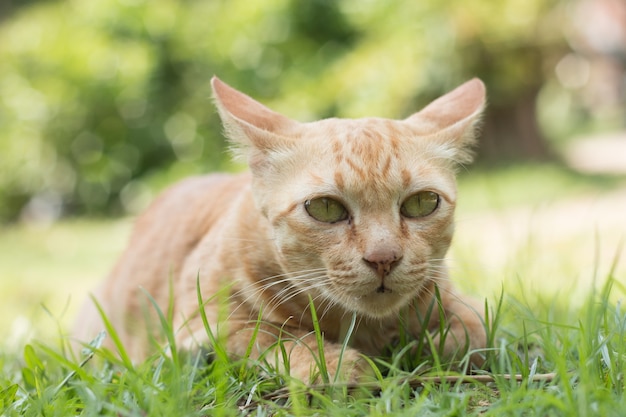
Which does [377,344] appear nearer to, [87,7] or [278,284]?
[278,284]

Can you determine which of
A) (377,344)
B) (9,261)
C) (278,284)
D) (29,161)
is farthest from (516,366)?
(29,161)

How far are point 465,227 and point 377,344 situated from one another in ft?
14.1

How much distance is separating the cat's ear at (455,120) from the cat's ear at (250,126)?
0.45 meters

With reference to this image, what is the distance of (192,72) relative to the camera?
9797 millimetres

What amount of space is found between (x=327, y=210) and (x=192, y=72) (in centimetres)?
794

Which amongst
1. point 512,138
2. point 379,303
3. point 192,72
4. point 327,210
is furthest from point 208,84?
point 379,303

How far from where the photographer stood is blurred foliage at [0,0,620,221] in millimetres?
8625

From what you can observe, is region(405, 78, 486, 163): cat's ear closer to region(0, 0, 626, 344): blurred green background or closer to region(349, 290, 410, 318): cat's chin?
region(349, 290, 410, 318): cat's chin

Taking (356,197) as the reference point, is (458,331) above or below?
below

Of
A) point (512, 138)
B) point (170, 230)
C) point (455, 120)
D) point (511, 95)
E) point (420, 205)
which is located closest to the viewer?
point (420, 205)

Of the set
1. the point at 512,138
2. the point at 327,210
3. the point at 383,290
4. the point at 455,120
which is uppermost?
the point at 455,120

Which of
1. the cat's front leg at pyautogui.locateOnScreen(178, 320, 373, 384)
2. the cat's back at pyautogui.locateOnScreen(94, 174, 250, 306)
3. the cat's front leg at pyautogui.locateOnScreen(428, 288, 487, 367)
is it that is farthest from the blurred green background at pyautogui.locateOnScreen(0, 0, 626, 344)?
the cat's front leg at pyautogui.locateOnScreen(178, 320, 373, 384)

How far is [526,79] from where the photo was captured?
896 centimetres

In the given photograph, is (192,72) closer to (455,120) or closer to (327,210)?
(455,120)
